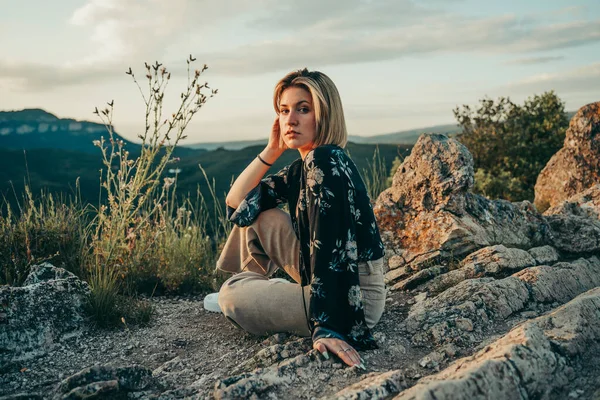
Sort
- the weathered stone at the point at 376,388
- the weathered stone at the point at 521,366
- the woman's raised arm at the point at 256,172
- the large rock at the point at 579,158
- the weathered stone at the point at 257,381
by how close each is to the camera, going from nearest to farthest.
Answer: the weathered stone at the point at 521,366 < the weathered stone at the point at 376,388 < the weathered stone at the point at 257,381 < the woman's raised arm at the point at 256,172 < the large rock at the point at 579,158

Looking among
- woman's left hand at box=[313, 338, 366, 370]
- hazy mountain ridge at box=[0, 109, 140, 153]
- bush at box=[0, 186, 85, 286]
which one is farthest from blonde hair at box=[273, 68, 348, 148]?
hazy mountain ridge at box=[0, 109, 140, 153]

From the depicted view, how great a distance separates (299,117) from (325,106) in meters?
0.19

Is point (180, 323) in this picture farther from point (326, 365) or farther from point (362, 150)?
point (362, 150)

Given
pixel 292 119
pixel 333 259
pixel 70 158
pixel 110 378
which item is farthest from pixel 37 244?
pixel 70 158

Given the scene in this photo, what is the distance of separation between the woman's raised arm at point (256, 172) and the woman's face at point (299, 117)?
0.34 metres

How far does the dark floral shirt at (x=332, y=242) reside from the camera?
3.02 meters

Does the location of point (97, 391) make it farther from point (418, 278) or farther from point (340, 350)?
point (418, 278)

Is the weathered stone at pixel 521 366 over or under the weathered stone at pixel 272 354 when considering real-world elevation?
over

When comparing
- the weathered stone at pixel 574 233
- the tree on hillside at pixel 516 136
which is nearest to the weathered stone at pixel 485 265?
the weathered stone at pixel 574 233

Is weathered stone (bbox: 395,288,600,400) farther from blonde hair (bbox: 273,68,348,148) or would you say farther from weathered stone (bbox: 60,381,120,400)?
blonde hair (bbox: 273,68,348,148)

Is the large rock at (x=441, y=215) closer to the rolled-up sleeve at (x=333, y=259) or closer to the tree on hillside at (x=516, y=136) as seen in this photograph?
the rolled-up sleeve at (x=333, y=259)

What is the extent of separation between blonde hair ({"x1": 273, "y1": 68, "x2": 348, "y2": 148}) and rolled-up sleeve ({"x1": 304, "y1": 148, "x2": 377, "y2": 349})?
287 mm

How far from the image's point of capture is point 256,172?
12.4ft

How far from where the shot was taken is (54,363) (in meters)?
3.41
